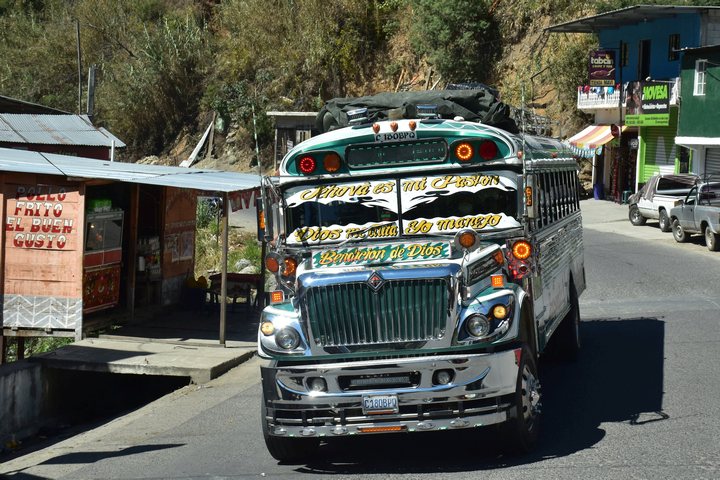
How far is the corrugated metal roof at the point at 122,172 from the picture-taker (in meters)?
15.0

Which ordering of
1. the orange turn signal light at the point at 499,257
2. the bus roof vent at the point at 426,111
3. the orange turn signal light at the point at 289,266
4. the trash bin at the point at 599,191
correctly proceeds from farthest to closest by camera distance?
1. the trash bin at the point at 599,191
2. the bus roof vent at the point at 426,111
3. the orange turn signal light at the point at 289,266
4. the orange turn signal light at the point at 499,257

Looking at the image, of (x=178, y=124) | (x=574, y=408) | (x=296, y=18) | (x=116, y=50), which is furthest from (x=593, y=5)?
(x=574, y=408)

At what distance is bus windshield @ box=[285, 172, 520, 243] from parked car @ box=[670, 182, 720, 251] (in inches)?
689

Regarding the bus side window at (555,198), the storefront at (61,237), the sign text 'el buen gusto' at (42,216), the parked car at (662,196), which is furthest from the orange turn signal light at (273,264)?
the parked car at (662,196)

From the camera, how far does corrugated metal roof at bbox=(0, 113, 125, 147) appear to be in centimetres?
3105

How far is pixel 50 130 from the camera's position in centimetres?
3331

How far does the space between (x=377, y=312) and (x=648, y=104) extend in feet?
115

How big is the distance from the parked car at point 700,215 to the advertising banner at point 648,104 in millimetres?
12606

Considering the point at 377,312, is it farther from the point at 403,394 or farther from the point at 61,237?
the point at 61,237

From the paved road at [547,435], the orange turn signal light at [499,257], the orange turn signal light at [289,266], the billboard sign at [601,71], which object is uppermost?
the billboard sign at [601,71]

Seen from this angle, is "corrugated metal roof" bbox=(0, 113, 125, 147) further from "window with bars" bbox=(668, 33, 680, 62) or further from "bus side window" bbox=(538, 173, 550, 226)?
"bus side window" bbox=(538, 173, 550, 226)

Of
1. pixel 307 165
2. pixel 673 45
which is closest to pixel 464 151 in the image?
pixel 307 165

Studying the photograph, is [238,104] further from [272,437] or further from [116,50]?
[272,437]

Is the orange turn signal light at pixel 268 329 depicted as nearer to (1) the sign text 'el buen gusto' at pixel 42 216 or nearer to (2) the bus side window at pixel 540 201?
(2) the bus side window at pixel 540 201
